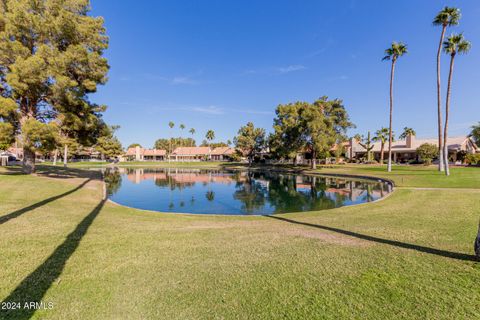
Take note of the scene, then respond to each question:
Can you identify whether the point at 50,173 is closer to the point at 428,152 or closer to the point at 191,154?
the point at 428,152

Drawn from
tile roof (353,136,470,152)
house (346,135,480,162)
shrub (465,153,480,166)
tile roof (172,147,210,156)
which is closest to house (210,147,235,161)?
tile roof (172,147,210,156)

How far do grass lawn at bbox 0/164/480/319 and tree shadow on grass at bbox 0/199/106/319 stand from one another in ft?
0.07

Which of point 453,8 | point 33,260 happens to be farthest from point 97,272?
point 453,8

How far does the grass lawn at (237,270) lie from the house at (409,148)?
172 ft

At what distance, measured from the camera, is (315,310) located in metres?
3.26

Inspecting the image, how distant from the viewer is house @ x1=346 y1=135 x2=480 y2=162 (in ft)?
153

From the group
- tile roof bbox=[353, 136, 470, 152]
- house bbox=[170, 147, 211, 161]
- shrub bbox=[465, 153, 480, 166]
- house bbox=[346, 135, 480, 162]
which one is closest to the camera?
shrub bbox=[465, 153, 480, 166]

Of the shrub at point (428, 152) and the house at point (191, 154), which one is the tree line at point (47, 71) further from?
the house at point (191, 154)

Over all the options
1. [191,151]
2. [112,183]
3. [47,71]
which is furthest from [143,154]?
[47,71]

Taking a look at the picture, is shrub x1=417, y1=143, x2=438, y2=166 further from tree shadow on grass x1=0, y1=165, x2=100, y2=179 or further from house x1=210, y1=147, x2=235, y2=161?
house x1=210, y1=147, x2=235, y2=161

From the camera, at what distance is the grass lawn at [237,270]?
331 centimetres

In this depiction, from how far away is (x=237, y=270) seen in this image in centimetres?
447

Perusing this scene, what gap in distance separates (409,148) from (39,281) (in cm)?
6443

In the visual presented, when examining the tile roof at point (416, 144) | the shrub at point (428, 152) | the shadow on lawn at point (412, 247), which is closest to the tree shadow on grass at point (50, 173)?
the shadow on lawn at point (412, 247)
